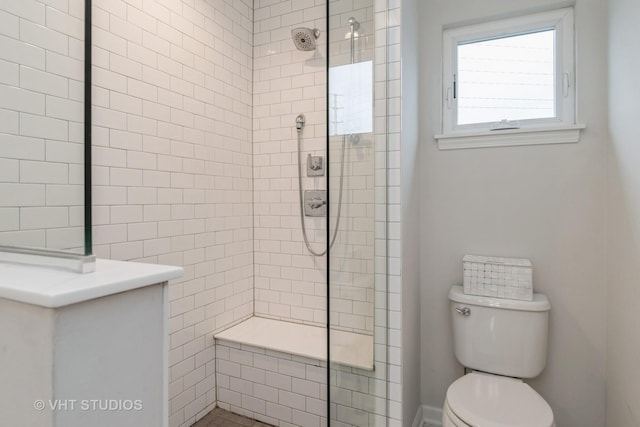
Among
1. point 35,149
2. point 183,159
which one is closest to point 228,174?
point 183,159

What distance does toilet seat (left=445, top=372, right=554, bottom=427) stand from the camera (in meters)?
1.22

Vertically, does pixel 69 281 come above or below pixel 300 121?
below

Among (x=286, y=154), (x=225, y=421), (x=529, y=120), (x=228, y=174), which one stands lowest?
(x=225, y=421)

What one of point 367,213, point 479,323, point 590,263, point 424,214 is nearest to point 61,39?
point 367,213

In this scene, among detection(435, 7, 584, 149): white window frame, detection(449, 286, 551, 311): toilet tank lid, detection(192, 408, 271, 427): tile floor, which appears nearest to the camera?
detection(449, 286, 551, 311): toilet tank lid

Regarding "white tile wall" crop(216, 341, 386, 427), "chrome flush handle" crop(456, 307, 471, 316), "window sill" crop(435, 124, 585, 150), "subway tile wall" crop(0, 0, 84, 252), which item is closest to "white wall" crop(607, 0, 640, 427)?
"window sill" crop(435, 124, 585, 150)

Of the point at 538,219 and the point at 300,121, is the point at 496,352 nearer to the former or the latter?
the point at 538,219

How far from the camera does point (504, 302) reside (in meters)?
1.60

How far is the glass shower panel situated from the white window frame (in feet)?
2.09

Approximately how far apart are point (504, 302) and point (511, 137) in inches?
33.5

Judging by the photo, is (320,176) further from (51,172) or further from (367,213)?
(51,172)

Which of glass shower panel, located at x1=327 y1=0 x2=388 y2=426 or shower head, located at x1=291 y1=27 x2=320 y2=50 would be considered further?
shower head, located at x1=291 y1=27 x2=320 y2=50

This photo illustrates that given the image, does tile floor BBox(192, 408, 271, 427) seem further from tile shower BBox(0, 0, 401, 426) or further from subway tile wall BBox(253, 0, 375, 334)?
subway tile wall BBox(253, 0, 375, 334)

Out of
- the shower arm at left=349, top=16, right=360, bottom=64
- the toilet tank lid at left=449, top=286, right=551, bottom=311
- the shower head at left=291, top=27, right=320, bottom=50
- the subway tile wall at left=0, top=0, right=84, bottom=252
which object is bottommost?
the toilet tank lid at left=449, top=286, right=551, bottom=311
